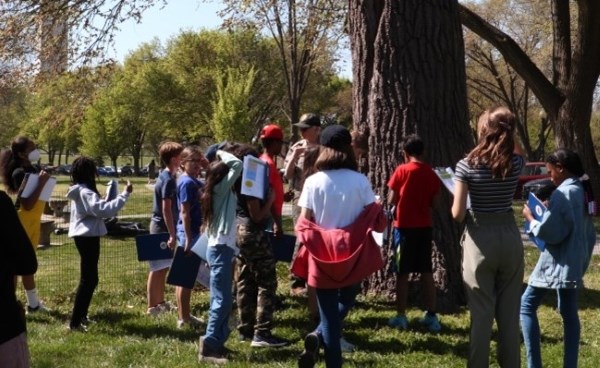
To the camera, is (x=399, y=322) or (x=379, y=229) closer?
(x=379, y=229)

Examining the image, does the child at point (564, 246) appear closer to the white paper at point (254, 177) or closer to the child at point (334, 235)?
the child at point (334, 235)

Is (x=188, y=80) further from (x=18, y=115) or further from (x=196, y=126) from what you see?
(x=18, y=115)

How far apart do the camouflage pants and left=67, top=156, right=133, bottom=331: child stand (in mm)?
1374

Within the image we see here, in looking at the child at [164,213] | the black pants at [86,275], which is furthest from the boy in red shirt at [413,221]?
the black pants at [86,275]

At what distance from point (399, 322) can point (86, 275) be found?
2.82 metres

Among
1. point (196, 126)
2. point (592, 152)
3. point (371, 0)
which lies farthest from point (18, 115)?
point (371, 0)

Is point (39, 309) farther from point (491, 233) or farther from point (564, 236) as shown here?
point (564, 236)

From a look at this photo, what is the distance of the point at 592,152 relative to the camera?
69.8 ft

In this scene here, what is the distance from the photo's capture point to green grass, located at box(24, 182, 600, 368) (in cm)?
562

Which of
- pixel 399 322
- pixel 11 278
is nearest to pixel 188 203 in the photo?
pixel 399 322

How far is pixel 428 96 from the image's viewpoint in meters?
7.32

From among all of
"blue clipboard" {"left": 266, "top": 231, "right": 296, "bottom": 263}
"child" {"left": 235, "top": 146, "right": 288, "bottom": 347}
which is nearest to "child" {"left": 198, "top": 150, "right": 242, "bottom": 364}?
"child" {"left": 235, "top": 146, "right": 288, "bottom": 347}

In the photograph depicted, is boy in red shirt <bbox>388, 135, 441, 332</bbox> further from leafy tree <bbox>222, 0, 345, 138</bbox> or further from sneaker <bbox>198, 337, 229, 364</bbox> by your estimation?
leafy tree <bbox>222, 0, 345, 138</bbox>

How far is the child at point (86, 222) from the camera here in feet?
21.5
